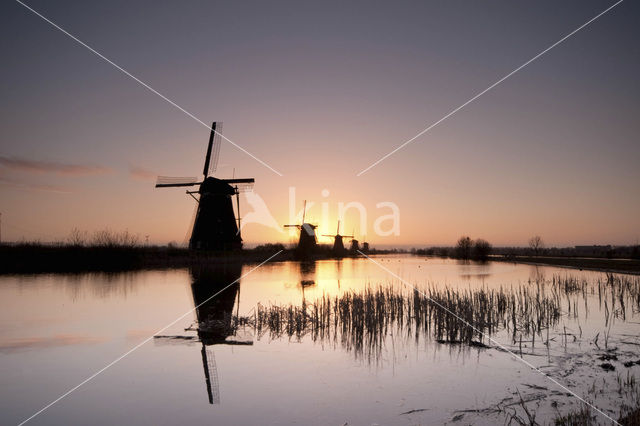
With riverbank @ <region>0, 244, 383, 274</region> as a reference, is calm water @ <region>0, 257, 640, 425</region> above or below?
below

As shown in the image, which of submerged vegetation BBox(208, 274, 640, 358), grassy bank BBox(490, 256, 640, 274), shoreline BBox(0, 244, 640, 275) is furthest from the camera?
grassy bank BBox(490, 256, 640, 274)

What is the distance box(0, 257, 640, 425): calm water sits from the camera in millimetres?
6328

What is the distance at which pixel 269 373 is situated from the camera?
8.31 meters

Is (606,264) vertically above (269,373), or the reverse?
(606,264)

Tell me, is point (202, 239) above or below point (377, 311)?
above

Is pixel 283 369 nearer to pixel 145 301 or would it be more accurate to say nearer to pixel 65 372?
pixel 65 372

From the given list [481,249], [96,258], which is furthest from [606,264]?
[96,258]

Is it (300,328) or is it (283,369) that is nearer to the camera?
(283,369)

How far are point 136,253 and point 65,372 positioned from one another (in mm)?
29844

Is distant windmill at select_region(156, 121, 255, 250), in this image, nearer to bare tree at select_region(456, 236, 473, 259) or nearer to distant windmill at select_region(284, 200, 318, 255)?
distant windmill at select_region(284, 200, 318, 255)

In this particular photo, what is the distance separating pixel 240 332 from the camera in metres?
11.8

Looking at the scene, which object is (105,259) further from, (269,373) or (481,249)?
(481,249)

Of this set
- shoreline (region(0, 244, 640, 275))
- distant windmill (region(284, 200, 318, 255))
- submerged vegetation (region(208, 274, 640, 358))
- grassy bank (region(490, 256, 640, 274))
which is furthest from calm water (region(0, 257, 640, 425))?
distant windmill (region(284, 200, 318, 255))

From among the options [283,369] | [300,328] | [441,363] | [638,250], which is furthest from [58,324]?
[638,250]
